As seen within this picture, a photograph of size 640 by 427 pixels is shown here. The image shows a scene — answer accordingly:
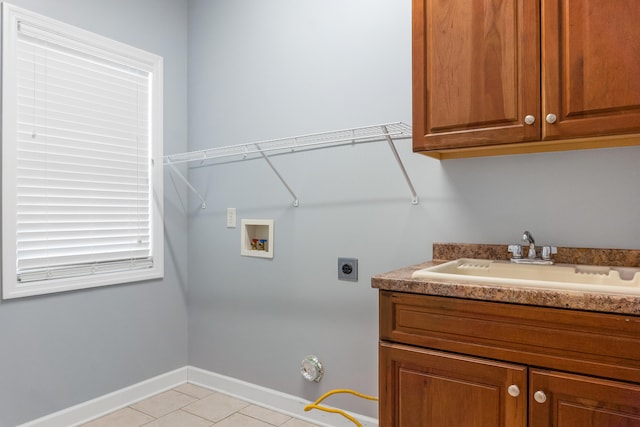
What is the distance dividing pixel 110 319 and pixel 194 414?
0.67m

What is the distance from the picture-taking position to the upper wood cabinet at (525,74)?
1195mm

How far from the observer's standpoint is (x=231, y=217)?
2.44 metres

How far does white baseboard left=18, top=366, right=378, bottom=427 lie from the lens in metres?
2.01

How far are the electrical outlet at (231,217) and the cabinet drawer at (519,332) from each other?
131 centimetres

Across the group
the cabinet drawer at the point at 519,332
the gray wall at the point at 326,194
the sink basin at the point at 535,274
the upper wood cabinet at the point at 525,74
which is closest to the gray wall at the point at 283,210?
the gray wall at the point at 326,194

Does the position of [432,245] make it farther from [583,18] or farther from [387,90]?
[583,18]

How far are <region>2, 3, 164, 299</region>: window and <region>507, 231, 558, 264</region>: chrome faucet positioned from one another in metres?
1.91

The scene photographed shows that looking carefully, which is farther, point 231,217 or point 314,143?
point 231,217

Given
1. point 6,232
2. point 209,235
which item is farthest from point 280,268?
point 6,232

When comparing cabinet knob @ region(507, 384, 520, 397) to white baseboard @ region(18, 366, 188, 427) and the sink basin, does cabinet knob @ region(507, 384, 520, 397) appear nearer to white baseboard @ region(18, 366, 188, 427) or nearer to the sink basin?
the sink basin

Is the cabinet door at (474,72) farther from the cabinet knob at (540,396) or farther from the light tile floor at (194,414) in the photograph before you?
the light tile floor at (194,414)

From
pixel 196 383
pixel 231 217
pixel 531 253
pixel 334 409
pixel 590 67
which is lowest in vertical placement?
pixel 196 383

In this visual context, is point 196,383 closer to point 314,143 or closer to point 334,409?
point 334,409

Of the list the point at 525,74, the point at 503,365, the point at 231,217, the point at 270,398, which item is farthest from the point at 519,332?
the point at 231,217
